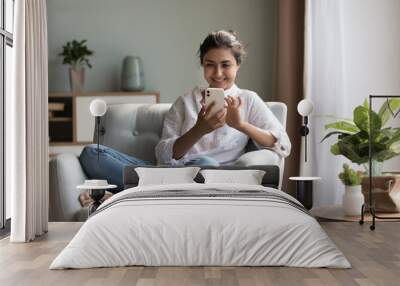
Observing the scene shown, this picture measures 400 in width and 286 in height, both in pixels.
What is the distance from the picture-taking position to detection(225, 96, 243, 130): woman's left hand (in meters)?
5.64

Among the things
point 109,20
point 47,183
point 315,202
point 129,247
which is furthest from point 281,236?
point 109,20

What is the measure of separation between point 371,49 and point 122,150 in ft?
8.43

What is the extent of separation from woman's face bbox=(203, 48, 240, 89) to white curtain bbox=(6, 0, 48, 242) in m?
1.55

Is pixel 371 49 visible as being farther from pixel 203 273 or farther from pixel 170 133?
pixel 203 273

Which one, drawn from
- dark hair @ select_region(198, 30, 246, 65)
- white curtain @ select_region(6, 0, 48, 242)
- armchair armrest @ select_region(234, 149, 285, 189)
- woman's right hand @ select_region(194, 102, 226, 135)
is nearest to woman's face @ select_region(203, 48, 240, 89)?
dark hair @ select_region(198, 30, 246, 65)

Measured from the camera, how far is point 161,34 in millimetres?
7199

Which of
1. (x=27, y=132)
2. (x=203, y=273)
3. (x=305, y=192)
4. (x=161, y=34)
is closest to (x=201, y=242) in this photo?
(x=203, y=273)

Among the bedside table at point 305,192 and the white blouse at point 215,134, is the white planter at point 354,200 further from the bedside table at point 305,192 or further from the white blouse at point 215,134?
the white blouse at point 215,134

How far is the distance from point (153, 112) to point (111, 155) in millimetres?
546

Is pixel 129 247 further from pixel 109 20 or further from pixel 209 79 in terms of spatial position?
pixel 109 20

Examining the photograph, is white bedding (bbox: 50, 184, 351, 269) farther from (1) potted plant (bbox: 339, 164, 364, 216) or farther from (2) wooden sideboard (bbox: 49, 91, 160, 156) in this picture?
(2) wooden sideboard (bbox: 49, 91, 160, 156)

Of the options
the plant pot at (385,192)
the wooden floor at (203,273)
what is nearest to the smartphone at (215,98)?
the plant pot at (385,192)

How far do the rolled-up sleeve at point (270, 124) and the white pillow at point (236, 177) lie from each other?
59cm

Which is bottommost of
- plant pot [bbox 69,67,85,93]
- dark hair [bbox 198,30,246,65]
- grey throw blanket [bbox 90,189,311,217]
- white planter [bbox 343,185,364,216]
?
white planter [bbox 343,185,364,216]
